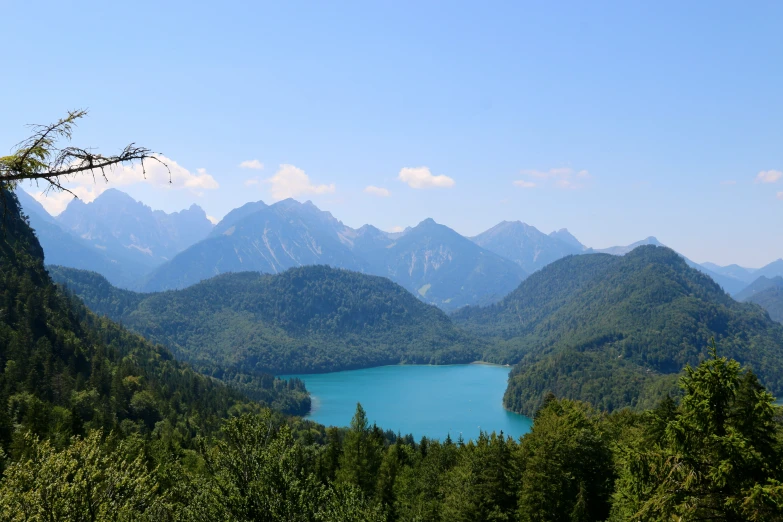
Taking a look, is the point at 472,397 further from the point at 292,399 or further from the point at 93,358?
the point at 93,358

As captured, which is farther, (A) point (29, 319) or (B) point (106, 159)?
(A) point (29, 319)

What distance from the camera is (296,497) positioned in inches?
536

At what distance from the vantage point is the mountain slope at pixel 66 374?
70.2 metres

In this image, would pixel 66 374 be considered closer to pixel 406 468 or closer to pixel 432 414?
pixel 406 468

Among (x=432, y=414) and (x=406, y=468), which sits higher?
(x=406, y=468)

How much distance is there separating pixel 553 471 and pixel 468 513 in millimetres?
5289

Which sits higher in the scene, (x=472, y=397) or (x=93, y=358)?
(x=93, y=358)

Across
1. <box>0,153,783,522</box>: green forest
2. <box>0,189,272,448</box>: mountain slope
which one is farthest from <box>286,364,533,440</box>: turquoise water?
<box>0,153,783,522</box>: green forest

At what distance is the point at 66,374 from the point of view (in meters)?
80.8

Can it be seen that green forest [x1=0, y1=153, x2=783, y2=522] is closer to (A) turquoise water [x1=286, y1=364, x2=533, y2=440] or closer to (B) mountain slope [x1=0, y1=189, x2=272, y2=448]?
(B) mountain slope [x1=0, y1=189, x2=272, y2=448]

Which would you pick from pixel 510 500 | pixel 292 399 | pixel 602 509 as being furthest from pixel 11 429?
pixel 292 399

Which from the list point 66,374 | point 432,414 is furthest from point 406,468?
point 432,414

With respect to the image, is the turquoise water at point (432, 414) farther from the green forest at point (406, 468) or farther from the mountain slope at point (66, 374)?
the green forest at point (406, 468)

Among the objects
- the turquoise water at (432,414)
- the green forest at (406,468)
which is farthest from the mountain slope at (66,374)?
the turquoise water at (432,414)
